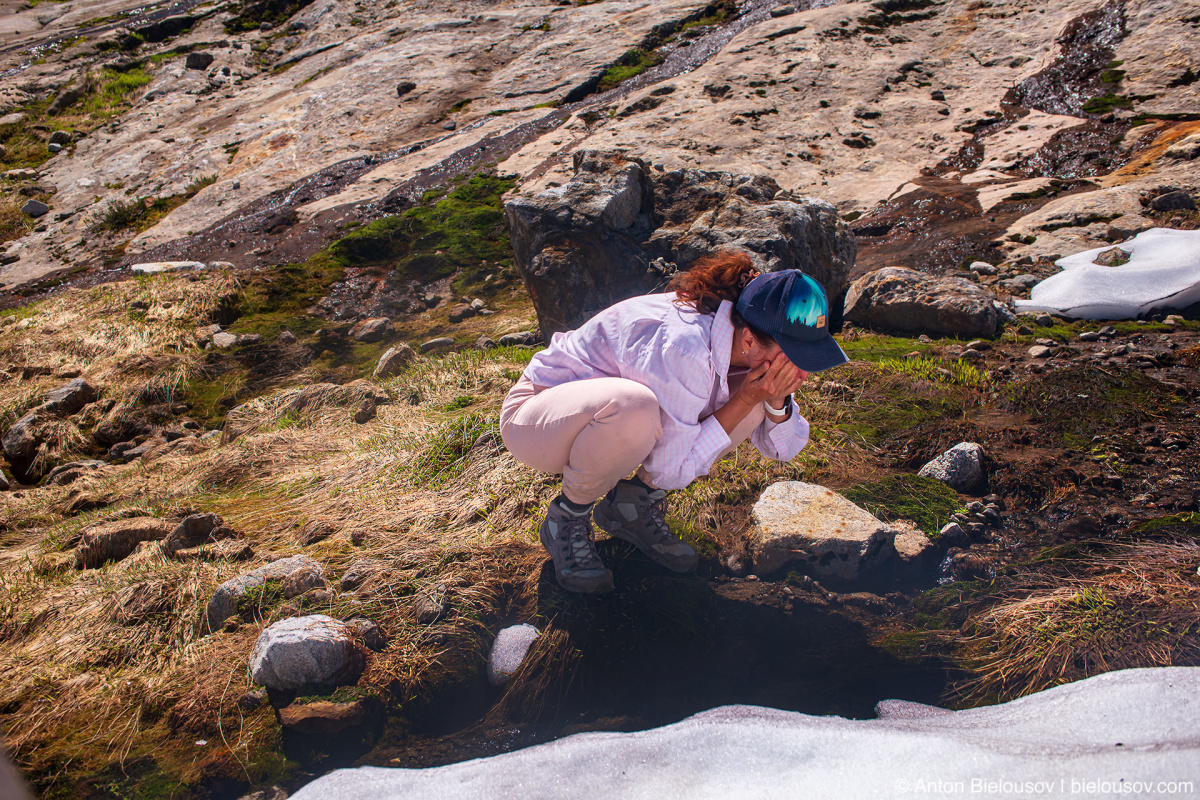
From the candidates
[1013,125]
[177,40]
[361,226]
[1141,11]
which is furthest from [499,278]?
[177,40]

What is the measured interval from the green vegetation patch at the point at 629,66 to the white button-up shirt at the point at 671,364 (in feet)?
28.8

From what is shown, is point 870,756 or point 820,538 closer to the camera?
point 870,756

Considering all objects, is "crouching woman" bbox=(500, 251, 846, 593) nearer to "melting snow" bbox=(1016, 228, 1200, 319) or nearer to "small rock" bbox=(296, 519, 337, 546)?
"small rock" bbox=(296, 519, 337, 546)

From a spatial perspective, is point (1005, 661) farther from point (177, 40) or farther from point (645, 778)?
point (177, 40)

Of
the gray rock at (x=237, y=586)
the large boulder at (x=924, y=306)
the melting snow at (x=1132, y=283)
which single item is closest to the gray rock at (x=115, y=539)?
the gray rock at (x=237, y=586)

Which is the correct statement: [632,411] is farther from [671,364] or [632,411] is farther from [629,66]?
[629,66]

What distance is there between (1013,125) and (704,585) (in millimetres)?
6614

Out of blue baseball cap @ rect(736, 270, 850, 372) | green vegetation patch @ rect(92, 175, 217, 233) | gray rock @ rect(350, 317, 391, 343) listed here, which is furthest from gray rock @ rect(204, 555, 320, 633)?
green vegetation patch @ rect(92, 175, 217, 233)

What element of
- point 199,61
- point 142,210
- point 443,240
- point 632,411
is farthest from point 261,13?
point 632,411

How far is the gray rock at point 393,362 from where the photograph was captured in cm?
508

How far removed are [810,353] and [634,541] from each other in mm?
1102

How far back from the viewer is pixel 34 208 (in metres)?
10.3

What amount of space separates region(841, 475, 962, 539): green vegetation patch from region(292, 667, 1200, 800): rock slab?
2.96 ft

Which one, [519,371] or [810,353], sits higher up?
[810,353]
